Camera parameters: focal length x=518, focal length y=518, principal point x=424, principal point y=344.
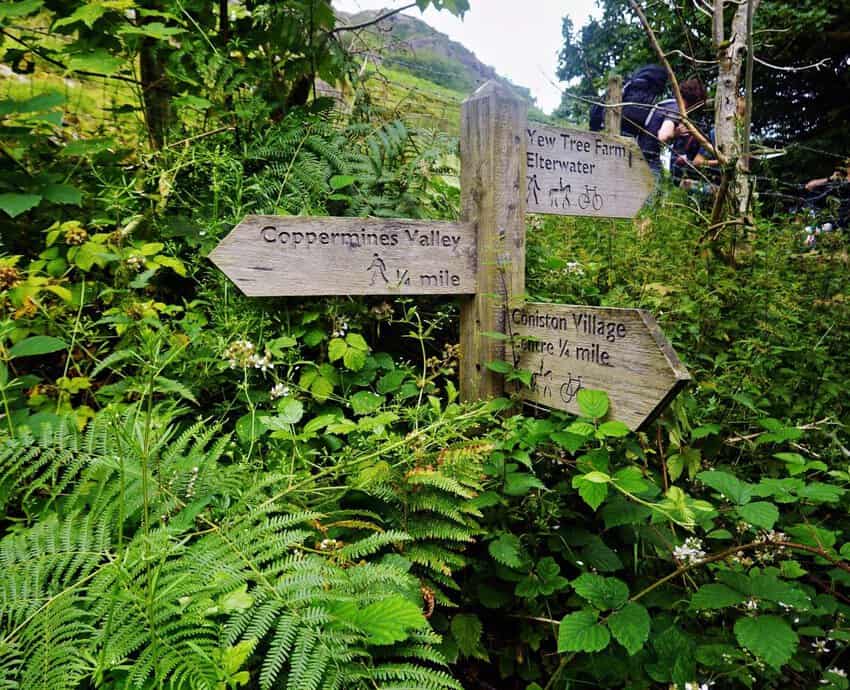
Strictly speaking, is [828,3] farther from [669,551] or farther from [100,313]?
[100,313]

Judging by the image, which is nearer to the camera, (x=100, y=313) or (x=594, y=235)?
(x=100, y=313)

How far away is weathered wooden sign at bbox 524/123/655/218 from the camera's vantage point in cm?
183

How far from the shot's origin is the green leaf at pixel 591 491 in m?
1.10

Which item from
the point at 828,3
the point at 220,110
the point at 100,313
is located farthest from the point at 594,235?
the point at 828,3

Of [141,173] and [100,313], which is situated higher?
[141,173]

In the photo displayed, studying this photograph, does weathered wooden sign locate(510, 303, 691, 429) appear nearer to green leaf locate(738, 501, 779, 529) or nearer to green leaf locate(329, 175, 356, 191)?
green leaf locate(738, 501, 779, 529)

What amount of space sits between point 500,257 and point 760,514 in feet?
3.45

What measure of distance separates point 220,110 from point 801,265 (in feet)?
8.80

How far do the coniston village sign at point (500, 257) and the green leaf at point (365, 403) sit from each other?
0.32 meters

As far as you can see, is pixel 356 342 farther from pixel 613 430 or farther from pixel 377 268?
pixel 613 430

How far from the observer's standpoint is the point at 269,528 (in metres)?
1.00

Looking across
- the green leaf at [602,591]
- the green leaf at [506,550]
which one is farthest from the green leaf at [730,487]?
the green leaf at [506,550]

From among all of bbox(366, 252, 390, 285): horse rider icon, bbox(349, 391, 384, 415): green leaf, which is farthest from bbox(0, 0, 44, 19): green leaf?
bbox(349, 391, 384, 415): green leaf

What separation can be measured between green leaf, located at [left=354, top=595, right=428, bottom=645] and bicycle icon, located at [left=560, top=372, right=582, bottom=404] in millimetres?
799
